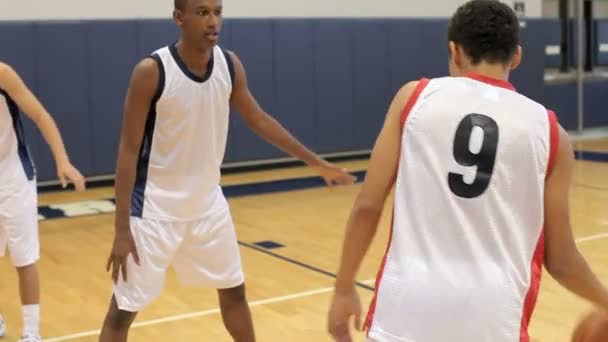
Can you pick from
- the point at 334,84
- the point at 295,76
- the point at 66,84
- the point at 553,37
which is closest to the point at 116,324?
the point at 66,84

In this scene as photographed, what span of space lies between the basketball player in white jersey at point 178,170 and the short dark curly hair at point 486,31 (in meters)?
1.38

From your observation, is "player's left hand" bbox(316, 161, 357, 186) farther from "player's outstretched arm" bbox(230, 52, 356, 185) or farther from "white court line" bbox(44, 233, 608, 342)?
"white court line" bbox(44, 233, 608, 342)

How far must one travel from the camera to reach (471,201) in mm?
2023

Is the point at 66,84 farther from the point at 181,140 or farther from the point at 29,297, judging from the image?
the point at 181,140

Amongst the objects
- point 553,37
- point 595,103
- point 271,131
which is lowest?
point 595,103

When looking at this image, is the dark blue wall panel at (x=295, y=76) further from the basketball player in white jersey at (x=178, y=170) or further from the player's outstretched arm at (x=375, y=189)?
the player's outstretched arm at (x=375, y=189)

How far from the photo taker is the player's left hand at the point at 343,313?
7.12 ft

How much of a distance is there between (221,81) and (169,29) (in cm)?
686

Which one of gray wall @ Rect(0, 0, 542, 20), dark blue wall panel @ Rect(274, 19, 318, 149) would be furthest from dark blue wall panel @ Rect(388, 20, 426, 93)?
dark blue wall panel @ Rect(274, 19, 318, 149)

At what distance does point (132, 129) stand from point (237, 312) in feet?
2.85

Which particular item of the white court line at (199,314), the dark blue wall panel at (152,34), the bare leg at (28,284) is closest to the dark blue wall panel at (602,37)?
the dark blue wall panel at (152,34)

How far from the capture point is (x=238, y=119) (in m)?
10.4

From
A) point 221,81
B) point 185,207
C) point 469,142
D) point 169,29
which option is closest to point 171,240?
point 185,207

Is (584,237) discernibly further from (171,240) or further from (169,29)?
(169,29)
